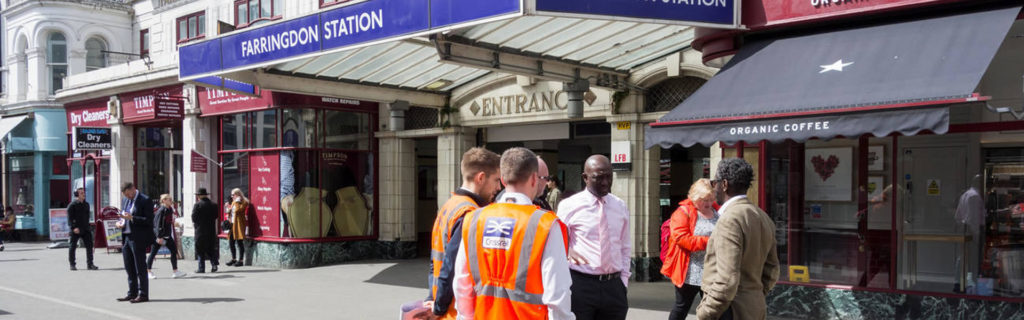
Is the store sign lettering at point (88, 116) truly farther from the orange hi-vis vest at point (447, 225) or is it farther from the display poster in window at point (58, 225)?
the orange hi-vis vest at point (447, 225)

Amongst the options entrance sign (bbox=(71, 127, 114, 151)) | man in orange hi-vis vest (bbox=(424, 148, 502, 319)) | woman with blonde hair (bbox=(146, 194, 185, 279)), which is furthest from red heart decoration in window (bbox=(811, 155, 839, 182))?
entrance sign (bbox=(71, 127, 114, 151))

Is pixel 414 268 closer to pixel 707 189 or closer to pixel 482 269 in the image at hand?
pixel 707 189

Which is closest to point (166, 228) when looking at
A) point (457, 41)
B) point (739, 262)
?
point (457, 41)

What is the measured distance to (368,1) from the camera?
28.1 feet

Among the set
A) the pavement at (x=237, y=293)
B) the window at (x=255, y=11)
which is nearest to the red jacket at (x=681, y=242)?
the pavement at (x=237, y=293)

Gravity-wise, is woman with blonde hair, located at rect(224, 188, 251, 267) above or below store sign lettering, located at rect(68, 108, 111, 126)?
below

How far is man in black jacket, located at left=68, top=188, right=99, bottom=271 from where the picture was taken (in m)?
14.0

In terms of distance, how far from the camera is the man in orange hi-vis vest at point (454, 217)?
3.98 m

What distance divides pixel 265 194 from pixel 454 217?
1108cm

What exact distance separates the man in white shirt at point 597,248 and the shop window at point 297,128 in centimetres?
970

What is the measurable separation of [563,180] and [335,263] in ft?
14.7

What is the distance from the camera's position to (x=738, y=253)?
4.10 m

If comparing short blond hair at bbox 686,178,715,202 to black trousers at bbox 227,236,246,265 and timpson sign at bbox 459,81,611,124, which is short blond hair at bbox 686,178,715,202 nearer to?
timpson sign at bbox 459,81,611,124

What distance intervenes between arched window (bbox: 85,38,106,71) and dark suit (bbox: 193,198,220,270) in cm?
1062
